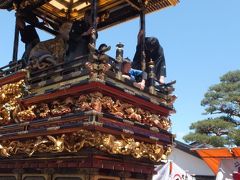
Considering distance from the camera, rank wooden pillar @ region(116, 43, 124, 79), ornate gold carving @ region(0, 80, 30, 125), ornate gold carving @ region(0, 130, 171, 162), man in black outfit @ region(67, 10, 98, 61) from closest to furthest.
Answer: ornate gold carving @ region(0, 130, 171, 162) → wooden pillar @ region(116, 43, 124, 79) → ornate gold carving @ region(0, 80, 30, 125) → man in black outfit @ region(67, 10, 98, 61)

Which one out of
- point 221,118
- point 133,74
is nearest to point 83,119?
point 133,74

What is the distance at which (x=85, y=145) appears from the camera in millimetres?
5922

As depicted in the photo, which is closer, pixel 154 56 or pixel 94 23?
pixel 94 23

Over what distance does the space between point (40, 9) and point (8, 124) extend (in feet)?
11.0

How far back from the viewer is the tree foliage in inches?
720

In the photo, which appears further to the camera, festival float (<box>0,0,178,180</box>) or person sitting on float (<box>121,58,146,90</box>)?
person sitting on float (<box>121,58,146,90</box>)

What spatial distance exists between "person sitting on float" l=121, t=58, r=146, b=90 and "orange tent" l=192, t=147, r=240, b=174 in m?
2.88

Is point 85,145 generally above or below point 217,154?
below

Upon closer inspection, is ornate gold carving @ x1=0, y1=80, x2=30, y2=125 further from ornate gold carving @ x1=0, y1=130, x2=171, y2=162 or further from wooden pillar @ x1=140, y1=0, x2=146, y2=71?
wooden pillar @ x1=140, y1=0, x2=146, y2=71

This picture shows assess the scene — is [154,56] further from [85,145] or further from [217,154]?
[85,145]

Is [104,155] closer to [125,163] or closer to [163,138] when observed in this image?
[125,163]

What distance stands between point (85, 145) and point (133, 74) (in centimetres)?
241

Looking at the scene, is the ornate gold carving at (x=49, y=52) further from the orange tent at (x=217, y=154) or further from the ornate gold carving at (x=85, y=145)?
the orange tent at (x=217, y=154)

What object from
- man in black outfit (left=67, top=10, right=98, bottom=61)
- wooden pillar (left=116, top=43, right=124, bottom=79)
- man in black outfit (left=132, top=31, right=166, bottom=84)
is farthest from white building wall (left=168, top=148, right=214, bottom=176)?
wooden pillar (left=116, top=43, right=124, bottom=79)
